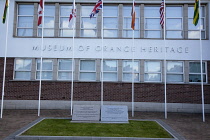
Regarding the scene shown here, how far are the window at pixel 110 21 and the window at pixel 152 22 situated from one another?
7.24ft

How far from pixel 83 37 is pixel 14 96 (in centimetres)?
647

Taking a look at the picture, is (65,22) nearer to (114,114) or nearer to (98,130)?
(114,114)

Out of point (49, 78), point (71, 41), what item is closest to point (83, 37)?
point (71, 41)

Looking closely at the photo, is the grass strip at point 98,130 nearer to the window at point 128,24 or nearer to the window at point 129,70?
the window at point 129,70

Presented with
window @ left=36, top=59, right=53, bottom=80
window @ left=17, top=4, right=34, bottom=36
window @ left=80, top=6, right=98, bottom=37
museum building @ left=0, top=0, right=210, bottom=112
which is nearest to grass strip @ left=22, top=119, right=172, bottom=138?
museum building @ left=0, top=0, right=210, bottom=112

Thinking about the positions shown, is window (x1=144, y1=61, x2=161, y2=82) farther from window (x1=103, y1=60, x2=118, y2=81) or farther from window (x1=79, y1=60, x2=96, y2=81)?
window (x1=79, y1=60, x2=96, y2=81)

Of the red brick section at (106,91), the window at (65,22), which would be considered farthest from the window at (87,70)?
the window at (65,22)

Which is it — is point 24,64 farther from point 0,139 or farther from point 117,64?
point 0,139

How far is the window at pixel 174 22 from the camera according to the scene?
55.1 ft

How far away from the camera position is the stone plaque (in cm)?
1136

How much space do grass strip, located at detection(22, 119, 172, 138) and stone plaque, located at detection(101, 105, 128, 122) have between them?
0.57 meters

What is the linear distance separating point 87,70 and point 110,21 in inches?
159

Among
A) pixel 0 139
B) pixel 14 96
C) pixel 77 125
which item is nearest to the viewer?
pixel 0 139

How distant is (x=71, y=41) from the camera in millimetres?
16625
